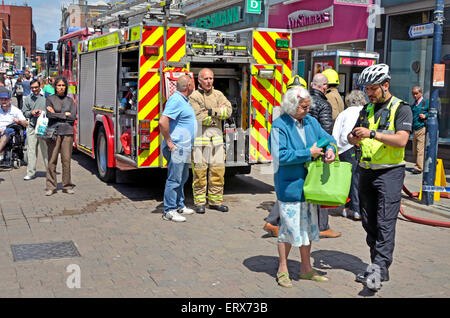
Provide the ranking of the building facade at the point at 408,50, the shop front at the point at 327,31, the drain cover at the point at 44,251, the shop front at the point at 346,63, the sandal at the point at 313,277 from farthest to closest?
the shop front at the point at 327,31, the shop front at the point at 346,63, the building facade at the point at 408,50, the drain cover at the point at 44,251, the sandal at the point at 313,277

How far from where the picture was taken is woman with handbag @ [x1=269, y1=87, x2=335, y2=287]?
4.70 meters

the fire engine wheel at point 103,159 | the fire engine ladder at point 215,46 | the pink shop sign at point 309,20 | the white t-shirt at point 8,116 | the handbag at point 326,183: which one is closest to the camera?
the handbag at point 326,183

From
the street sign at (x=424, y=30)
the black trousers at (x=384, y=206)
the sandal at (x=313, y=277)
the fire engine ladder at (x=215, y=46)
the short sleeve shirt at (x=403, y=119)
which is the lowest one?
the sandal at (x=313, y=277)

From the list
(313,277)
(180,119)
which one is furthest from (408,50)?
(313,277)

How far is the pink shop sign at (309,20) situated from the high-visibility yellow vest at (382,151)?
11.9m

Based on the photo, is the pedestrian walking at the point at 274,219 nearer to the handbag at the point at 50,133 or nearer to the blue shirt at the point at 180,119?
the blue shirt at the point at 180,119

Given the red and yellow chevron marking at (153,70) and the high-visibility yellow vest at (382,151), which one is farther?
the red and yellow chevron marking at (153,70)

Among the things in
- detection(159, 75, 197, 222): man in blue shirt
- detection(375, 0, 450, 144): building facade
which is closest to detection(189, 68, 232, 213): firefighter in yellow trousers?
detection(159, 75, 197, 222): man in blue shirt

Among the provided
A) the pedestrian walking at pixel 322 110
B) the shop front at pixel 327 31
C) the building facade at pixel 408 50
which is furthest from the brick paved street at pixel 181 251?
the shop front at pixel 327 31

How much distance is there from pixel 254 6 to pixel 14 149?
1084 centimetres

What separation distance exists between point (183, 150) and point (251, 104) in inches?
79.1

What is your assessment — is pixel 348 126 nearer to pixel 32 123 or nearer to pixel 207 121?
pixel 207 121

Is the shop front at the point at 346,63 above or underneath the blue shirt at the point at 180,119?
above

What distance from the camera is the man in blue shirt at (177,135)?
291 inches
